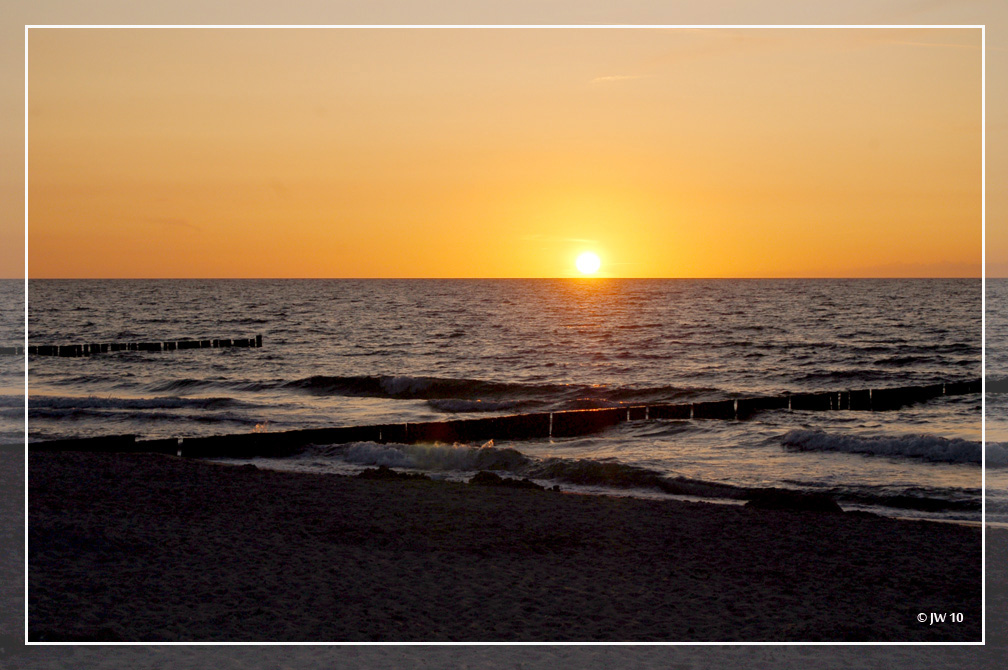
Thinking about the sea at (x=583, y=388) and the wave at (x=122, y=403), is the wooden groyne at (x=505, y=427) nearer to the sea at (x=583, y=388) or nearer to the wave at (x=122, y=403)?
the sea at (x=583, y=388)

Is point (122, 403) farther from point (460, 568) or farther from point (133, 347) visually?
point (133, 347)

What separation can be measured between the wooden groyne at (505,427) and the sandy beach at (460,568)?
422 cm

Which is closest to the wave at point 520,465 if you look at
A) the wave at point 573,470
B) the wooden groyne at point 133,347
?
the wave at point 573,470

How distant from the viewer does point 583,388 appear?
A: 103ft

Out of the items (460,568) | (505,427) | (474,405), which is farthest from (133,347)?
(460,568)

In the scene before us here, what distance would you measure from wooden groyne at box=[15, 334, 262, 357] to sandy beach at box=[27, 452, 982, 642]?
104 ft

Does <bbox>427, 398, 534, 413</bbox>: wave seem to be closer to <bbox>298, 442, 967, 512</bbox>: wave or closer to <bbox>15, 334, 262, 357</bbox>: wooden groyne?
<bbox>298, 442, 967, 512</bbox>: wave

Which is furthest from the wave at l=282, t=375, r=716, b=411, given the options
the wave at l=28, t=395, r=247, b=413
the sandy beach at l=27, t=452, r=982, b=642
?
the sandy beach at l=27, t=452, r=982, b=642

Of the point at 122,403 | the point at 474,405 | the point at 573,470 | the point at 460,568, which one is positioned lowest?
the point at 474,405

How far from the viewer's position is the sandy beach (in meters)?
6.70

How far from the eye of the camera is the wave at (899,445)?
1717 cm

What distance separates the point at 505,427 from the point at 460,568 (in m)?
11.8
